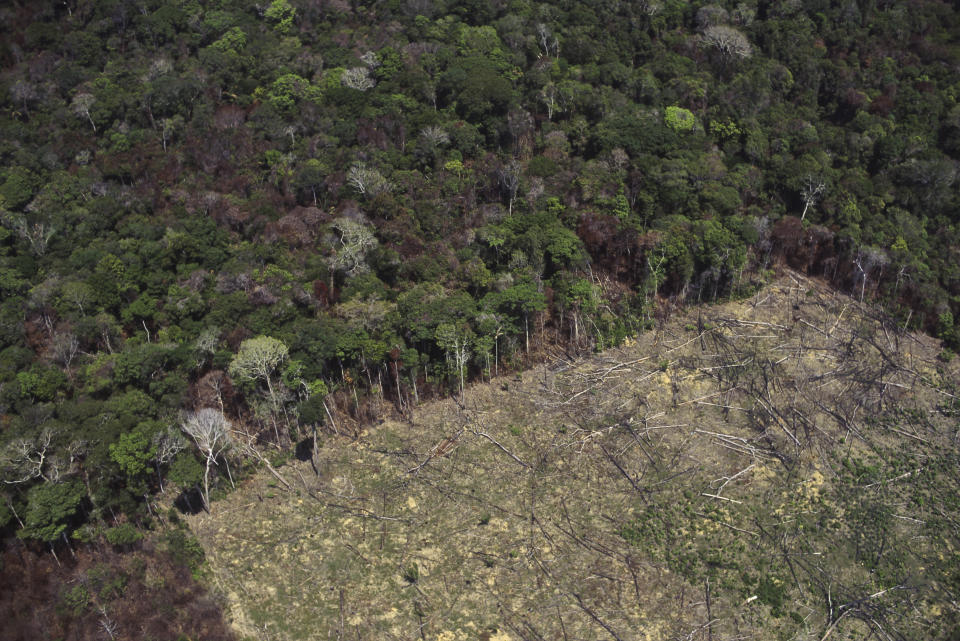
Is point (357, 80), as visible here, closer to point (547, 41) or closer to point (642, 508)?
point (547, 41)

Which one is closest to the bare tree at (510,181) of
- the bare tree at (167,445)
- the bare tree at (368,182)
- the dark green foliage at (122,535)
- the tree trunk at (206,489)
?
the bare tree at (368,182)

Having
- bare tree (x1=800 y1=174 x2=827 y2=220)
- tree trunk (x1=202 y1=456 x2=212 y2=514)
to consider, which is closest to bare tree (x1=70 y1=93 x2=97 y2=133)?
tree trunk (x1=202 y1=456 x2=212 y2=514)

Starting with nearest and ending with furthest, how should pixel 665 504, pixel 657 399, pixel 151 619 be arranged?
pixel 151 619, pixel 665 504, pixel 657 399

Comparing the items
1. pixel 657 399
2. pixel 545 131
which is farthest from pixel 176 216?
pixel 657 399

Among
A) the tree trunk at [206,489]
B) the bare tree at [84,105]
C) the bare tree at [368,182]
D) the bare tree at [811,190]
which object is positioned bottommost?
the tree trunk at [206,489]

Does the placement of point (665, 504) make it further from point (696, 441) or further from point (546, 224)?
point (546, 224)

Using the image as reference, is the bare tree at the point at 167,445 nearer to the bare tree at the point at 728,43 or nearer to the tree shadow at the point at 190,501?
the tree shadow at the point at 190,501
